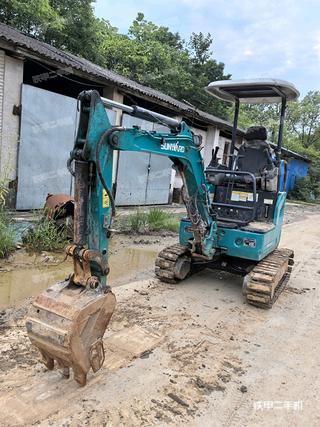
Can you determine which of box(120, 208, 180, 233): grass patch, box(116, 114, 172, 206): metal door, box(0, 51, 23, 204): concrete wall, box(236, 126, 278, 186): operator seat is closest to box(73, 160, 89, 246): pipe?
box(236, 126, 278, 186): operator seat

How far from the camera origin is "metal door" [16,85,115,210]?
8703mm

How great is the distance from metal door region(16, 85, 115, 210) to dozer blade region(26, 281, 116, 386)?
645cm

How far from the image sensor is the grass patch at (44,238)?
654cm

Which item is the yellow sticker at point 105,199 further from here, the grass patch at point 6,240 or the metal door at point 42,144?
the metal door at point 42,144

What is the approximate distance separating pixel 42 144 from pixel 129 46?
20909 millimetres

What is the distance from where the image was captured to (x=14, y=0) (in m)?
17.8

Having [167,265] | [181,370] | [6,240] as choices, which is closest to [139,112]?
[181,370]

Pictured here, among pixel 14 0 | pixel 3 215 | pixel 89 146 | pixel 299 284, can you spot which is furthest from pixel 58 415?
pixel 14 0

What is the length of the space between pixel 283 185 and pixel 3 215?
4684mm

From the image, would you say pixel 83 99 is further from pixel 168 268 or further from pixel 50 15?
pixel 50 15

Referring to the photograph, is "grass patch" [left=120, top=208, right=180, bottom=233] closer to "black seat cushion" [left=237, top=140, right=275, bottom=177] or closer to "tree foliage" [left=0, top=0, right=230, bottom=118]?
"black seat cushion" [left=237, top=140, right=275, bottom=177]

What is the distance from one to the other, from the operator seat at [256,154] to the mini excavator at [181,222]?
16 millimetres

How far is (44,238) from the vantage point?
6559mm

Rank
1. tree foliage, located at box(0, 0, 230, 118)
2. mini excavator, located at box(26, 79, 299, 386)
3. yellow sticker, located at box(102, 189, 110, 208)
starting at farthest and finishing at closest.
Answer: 1. tree foliage, located at box(0, 0, 230, 118)
2. yellow sticker, located at box(102, 189, 110, 208)
3. mini excavator, located at box(26, 79, 299, 386)
